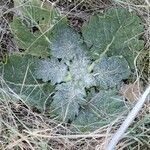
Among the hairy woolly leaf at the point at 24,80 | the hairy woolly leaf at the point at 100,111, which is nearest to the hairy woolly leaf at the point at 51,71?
the hairy woolly leaf at the point at 24,80

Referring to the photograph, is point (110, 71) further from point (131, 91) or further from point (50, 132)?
point (50, 132)

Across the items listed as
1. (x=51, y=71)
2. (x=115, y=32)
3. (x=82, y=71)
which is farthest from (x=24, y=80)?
(x=115, y=32)

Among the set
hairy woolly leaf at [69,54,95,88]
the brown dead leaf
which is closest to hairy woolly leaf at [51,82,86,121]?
hairy woolly leaf at [69,54,95,88]

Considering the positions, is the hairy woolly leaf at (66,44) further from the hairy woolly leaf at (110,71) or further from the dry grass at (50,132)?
the dry grass at (50,132)

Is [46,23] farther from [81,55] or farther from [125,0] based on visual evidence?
[125,0]

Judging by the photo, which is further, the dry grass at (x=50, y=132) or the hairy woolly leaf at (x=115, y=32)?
the hairy woolly leaf at (x=115, y=32)

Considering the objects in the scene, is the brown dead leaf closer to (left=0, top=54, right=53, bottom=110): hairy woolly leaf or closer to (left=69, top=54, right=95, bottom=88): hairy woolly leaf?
(left=69, top=54, right=95, bottom=88): hairy woolly leaf
